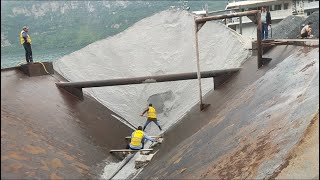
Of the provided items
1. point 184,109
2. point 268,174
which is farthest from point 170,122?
point 268,174

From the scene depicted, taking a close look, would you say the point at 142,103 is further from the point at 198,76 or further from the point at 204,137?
the point at 204,137

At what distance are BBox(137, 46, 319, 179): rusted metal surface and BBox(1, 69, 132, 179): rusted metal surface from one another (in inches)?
44.7

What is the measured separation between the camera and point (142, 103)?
9820 mm

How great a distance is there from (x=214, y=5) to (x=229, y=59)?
40588mm

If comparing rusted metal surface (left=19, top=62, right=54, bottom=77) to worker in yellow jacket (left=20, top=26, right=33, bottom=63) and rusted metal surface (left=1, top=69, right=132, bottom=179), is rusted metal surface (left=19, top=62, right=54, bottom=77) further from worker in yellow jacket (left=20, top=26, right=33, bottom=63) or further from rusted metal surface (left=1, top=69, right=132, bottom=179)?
worker in yellow jacket (left=20, top=26, right=33, bottom=63)

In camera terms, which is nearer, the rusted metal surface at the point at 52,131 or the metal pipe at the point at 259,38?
the rusted metal surface at the point at 52,131

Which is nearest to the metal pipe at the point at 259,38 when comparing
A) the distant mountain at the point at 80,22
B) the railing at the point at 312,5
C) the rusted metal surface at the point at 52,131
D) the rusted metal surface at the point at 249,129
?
the rusted metal surface at the point at 249,129

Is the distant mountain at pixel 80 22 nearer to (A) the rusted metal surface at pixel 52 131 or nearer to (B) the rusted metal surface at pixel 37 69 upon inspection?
(B) the rusted metal surface at pixel 37 69

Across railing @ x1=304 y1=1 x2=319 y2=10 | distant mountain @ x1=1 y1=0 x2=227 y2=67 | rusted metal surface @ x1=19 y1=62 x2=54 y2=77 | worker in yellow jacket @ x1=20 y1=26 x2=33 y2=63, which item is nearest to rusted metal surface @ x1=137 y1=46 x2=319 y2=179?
railing @ x1=304 y1=1 x2=319 y2=10

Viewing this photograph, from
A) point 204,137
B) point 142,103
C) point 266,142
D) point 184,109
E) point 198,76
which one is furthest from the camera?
point 142,103

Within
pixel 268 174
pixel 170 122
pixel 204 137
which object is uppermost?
pixel 268 174

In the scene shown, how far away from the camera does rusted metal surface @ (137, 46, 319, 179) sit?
10.4ft

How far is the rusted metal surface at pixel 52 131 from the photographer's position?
4664mm

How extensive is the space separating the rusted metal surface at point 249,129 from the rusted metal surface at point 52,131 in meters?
1.13
